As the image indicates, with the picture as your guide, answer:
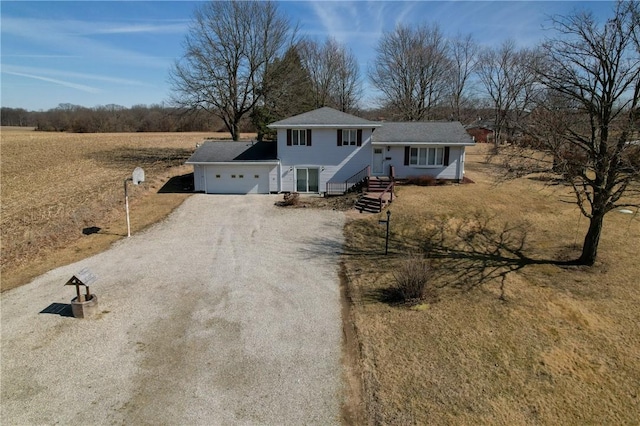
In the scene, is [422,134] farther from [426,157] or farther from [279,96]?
[279,96]

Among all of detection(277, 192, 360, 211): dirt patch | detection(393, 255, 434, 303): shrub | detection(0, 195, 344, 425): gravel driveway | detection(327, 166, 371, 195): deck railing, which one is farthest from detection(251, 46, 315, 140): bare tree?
detection(393, 255, 434, 303): shrub

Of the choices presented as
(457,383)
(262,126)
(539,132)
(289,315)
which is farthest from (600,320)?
(262,126)

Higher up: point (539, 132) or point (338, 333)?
point (539, 132)

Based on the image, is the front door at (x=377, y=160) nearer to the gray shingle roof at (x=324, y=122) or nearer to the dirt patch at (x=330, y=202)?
the gray shingle roof at (x=324, y=122)

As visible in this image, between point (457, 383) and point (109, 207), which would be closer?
point (457, 383)

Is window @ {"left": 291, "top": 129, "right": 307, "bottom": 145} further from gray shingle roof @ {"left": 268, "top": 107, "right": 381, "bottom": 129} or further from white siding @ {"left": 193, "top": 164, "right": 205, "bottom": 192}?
white siding @ {"left": 193, "top": 164, "right": 205, "bottom": 192}

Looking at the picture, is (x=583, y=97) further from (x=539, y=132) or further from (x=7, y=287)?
(x=7, y=287)
